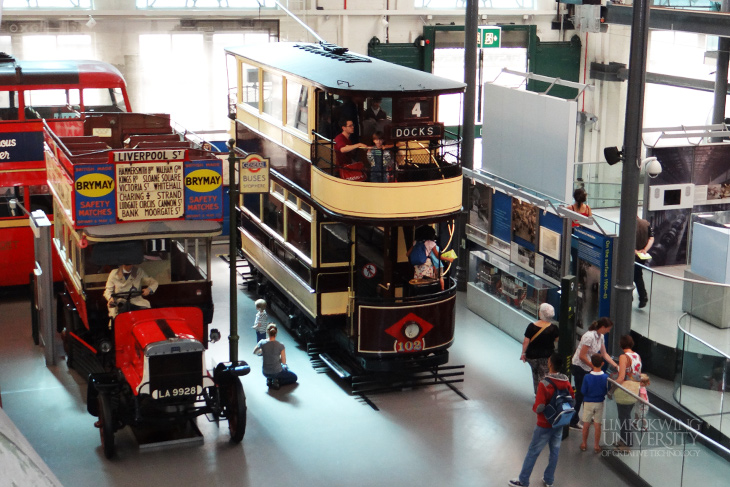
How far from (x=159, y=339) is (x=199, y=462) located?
4.66ft

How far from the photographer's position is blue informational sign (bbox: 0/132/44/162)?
1512cm

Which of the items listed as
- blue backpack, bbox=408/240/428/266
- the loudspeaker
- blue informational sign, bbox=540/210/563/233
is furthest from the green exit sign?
the loudspeaker

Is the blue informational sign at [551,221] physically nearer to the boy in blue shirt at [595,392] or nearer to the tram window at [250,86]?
the boy in blue shirt at [595,392]

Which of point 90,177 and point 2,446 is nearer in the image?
point 2,446

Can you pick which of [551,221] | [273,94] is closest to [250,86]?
[273,94]

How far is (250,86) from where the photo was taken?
1512cm

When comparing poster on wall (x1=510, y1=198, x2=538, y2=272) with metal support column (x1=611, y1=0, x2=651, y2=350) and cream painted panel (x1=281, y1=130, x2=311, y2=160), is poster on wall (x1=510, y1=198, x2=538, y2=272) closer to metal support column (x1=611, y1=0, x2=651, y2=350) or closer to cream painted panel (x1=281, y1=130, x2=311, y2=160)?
metal support column (x1=611, y1=0, x2=651, y2=350)

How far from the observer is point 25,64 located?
1630 centimetres

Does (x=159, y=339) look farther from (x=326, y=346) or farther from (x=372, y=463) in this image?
(x=326, y=346)

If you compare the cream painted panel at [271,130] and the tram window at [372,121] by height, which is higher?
the tram window at [372,121]

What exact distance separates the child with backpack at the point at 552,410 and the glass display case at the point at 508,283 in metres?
4.49

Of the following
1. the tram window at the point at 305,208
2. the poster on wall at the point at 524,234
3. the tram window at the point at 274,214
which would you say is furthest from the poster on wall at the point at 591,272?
the tram window at the point at 274,214

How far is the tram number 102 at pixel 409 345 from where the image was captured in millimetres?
11742

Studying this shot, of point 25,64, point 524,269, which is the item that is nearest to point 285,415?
point 524,269
